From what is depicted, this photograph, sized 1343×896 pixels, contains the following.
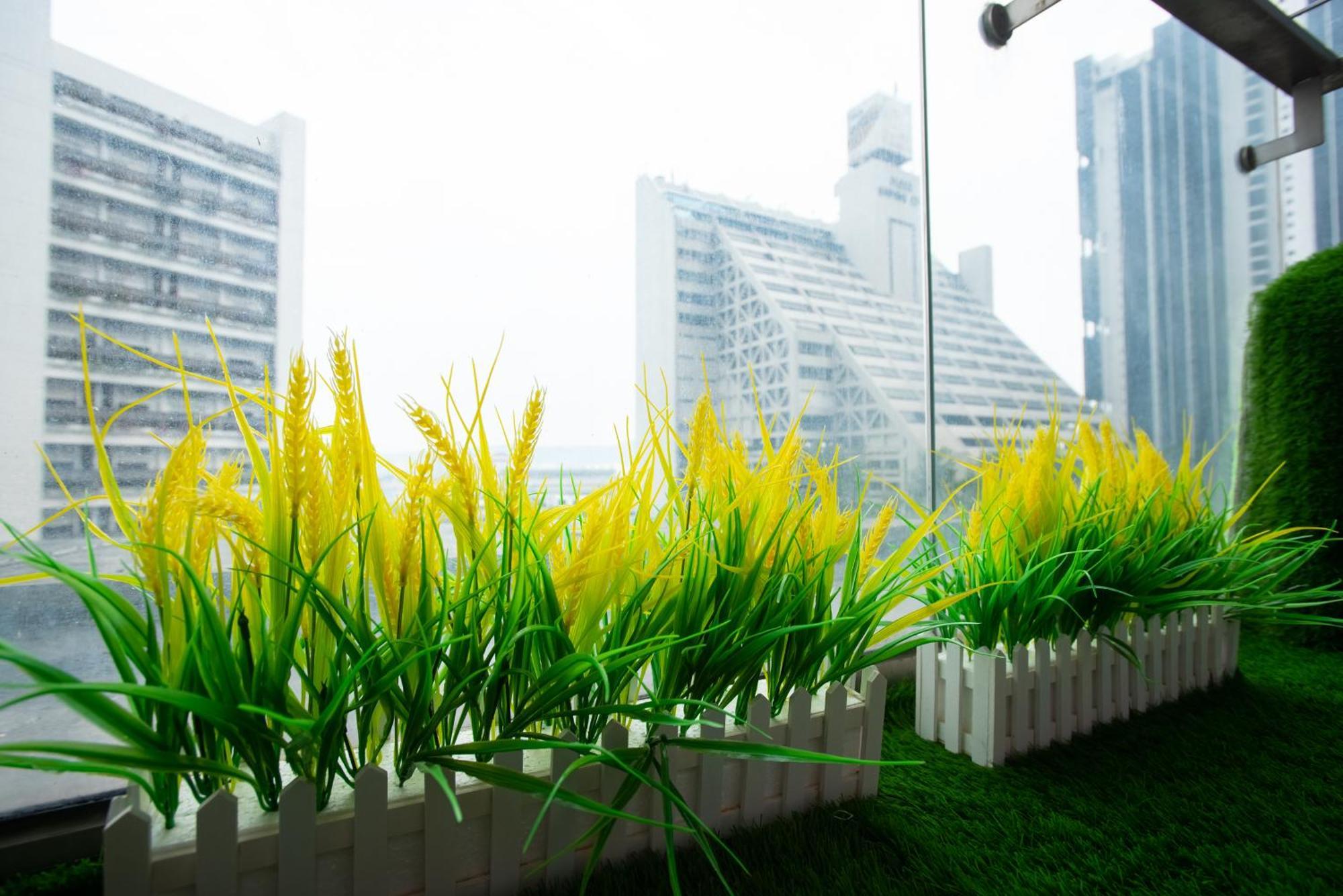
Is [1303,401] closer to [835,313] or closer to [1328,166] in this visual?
[835,313]

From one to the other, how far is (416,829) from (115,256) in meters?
0.86

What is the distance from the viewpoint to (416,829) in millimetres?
649

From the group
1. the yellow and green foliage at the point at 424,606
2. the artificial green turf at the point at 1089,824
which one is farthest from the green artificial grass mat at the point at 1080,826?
the yellow and green foliage at the point at 424,606

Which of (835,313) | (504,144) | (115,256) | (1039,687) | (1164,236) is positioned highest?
(1164,236)

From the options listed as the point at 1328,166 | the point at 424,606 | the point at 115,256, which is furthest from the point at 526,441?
the point at 1328,166

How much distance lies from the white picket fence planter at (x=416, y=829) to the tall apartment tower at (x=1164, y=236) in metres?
2.54

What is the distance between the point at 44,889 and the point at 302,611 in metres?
0.47

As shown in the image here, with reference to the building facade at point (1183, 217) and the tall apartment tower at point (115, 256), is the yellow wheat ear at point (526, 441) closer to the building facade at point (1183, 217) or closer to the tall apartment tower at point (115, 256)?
the tall apartment tower at point (115, 256)

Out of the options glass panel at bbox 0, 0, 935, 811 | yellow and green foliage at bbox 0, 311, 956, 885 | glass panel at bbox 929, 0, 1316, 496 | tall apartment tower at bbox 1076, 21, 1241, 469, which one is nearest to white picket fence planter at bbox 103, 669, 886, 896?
yellow and green foliage at bbox 0, 311, 956, 885

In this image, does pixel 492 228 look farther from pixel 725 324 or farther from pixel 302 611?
pixel 302 611

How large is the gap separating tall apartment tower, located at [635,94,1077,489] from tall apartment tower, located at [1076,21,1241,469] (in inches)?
32.0

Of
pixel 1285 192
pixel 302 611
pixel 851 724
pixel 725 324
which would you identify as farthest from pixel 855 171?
pixel 1285 192

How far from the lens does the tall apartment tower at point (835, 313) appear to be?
1.57m

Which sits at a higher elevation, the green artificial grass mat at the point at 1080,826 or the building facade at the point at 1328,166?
the building facade at the point at 1328,166
